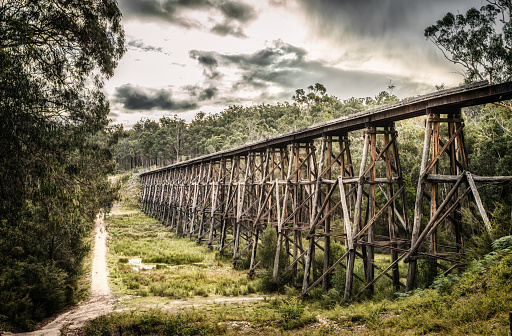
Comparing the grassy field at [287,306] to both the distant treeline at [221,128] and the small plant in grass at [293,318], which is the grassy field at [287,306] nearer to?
the small plant in grass at [293,318]

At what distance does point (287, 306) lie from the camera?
27.6ft

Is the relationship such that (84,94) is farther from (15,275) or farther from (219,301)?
(219,301)

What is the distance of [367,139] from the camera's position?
9.11 meters

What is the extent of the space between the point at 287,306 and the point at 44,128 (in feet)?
25.6

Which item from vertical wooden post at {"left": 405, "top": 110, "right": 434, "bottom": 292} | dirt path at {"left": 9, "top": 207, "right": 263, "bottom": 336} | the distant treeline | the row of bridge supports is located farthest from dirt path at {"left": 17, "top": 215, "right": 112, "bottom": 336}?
the distant treeline

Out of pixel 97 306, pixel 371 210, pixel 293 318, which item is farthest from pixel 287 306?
pixel 97 306

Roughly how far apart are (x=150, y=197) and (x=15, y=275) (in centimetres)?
3763

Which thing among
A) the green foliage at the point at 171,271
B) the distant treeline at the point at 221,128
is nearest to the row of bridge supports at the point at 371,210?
the green foliage at the point at 171,271

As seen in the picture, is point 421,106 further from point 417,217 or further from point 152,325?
point 152,325

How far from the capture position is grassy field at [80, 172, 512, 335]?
16.6ft

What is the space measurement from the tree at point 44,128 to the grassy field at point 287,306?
285cm

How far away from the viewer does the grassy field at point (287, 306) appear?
5051 mm

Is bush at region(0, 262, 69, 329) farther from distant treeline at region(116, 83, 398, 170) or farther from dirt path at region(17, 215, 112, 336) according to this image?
distant treeline at region(116, 83, 398, 170)

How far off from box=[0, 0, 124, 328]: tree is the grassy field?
2848 millimetres
